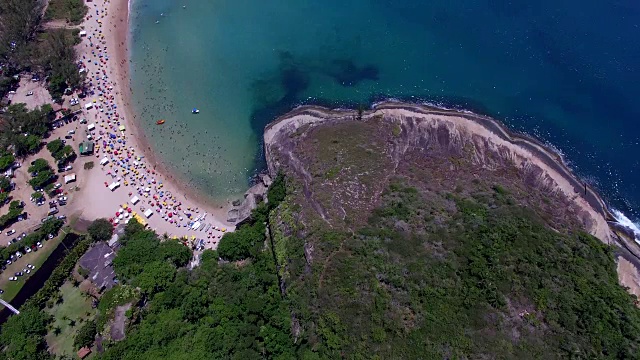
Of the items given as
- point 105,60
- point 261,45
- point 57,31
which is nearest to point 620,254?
point 261,45

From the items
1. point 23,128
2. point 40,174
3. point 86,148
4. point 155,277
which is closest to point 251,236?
point 155,277

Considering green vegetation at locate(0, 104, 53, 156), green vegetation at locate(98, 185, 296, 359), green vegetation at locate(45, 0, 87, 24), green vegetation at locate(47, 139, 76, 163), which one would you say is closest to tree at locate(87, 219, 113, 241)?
green vegetation at locate(98, 185, 296, 359)

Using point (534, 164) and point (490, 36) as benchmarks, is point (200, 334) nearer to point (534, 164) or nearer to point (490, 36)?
point (534, 164)

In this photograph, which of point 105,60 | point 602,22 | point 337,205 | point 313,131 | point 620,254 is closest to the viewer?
point 337,205

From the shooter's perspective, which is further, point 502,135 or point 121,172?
point 502,135

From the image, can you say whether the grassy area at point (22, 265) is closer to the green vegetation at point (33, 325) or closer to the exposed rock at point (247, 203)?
the green vegetation at point (33, 325)

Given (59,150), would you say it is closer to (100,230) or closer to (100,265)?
(100,230)

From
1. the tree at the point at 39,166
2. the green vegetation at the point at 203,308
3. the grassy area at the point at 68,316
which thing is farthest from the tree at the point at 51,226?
the green vegetation at the point at 203,308
